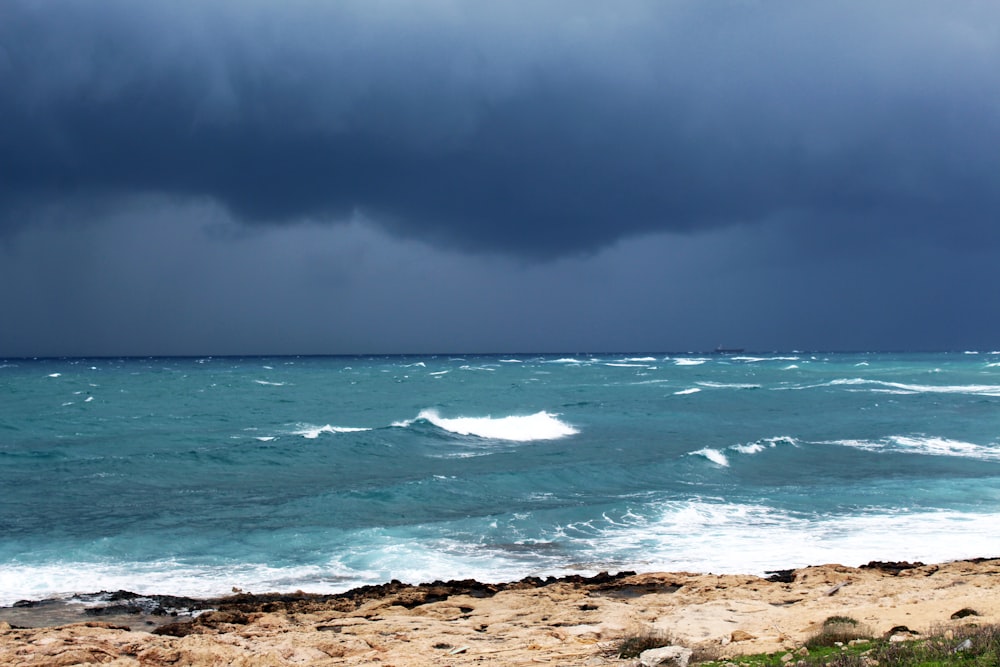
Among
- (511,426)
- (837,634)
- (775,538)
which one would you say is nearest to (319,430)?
(511,426)

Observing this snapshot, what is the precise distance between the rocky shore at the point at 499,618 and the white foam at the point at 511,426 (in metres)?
21.7

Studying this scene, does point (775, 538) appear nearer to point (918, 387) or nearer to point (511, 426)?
point (511, 426)

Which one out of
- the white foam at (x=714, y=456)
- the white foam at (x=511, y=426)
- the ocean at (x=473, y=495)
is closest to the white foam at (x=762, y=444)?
the ocean at (x=473, y=495)

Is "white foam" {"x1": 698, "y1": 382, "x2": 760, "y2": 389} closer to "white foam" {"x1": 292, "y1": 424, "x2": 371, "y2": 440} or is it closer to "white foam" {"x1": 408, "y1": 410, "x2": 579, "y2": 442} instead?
"white foam" {"x1": 408, "y1": 410, "x2": 579, "y2": 442}

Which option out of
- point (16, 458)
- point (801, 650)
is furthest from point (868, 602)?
point (16, 458)

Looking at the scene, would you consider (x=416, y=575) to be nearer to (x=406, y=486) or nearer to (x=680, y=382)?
(x=406, y=486)

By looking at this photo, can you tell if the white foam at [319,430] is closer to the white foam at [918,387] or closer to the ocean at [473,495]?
the ocean at [473,495]

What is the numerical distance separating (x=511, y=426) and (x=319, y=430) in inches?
364

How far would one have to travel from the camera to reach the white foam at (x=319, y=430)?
33959mm

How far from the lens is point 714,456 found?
27031mm

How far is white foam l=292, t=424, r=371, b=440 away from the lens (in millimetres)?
33959

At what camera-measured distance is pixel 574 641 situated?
9.20m

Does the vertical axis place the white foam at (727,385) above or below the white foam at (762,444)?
above

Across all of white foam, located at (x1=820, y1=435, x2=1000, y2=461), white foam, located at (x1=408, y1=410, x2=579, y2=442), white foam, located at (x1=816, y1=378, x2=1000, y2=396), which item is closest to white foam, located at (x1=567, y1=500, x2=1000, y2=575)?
white foam, located at (x1=820, y1=435, x2=1000, y2=461)
